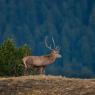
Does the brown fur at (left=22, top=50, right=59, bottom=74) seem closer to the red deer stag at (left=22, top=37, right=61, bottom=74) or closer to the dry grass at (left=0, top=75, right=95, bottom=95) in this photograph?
the red deer stag at (left=22, top=37, right=61, bottom=74)

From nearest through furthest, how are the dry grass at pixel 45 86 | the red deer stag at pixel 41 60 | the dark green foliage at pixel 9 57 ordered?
the dry grass at pixel 45 86, the red deer stag at pixel 41 60, the dark green foliage at pixel 9 57

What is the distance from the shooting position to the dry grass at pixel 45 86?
93.8 ft

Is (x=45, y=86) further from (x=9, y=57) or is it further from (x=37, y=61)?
(x=9, y=57)

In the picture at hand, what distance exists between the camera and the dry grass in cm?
2858

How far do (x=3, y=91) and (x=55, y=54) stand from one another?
987 centimetres

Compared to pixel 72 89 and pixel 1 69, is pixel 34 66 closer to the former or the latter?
pixel 72 89

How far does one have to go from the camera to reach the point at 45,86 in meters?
29.9

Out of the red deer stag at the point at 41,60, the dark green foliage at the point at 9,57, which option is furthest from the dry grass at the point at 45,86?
the dark green foliage at the point at 9,57

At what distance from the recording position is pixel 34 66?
38.9 metres

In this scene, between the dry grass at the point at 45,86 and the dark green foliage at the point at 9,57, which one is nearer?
the dry grass at the point at 45,86

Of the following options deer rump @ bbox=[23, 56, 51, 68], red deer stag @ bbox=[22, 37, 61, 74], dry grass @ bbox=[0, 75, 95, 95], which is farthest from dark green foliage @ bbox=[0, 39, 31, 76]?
dry grass @ bbox=[0, 75, 95, 95]

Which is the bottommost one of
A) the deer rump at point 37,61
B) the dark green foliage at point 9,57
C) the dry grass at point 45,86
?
the dry grass at point 45,86

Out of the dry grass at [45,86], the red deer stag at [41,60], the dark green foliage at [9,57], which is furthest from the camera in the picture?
the dark green foliage at [9,57]

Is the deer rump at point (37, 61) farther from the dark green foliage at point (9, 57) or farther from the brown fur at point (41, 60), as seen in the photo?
the dark green foliage at point (9, 57)
